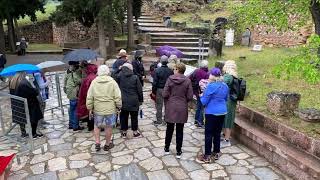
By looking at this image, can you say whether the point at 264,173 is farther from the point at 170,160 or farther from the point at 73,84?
the point at 73,84

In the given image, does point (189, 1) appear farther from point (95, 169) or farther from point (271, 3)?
point (95, 169)

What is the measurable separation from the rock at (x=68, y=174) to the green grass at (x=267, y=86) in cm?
422

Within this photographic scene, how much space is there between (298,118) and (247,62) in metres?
7.21

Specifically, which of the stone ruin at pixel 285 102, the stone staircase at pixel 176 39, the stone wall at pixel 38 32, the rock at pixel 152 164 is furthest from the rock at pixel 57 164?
the stone wall at pixel 38 32

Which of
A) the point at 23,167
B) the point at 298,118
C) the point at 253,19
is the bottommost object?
the point at 23,167

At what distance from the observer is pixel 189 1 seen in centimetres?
2511

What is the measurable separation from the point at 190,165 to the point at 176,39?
12.4 metres

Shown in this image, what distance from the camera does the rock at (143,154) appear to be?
6.90m

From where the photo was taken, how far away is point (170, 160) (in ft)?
A: 22.1

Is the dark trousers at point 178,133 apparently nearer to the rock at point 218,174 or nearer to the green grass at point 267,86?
the rock at point 218,174

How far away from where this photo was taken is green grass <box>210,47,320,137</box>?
7106 mm

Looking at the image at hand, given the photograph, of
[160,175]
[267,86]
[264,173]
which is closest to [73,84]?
[160,175]

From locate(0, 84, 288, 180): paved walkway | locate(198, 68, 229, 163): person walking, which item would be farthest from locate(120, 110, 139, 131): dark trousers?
locate(198, 68, 229, 163): person walking

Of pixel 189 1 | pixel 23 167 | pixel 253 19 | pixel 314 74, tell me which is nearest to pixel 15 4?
pixel 189 1
